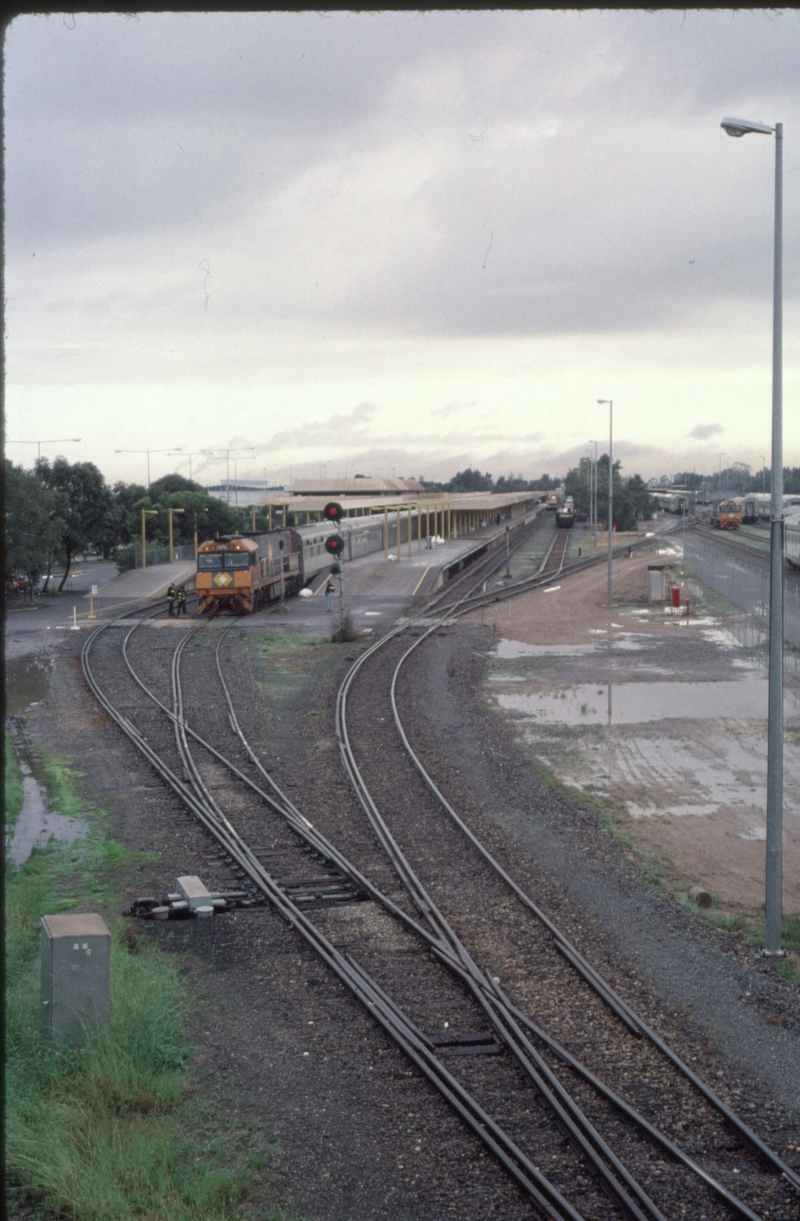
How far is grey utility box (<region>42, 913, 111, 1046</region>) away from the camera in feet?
27.4

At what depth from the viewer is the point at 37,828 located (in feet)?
52.7

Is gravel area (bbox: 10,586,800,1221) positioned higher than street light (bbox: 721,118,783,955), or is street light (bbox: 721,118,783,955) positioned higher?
street light (bbox: 721,118,783,955)

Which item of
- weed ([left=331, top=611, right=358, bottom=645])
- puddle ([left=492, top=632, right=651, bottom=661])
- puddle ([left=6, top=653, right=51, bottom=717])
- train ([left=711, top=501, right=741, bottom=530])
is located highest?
train ([left=711, top=501, right=741, bottom=530])

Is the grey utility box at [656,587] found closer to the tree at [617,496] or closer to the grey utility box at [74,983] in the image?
the grey utility box at [74,983]

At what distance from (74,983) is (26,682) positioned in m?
21.4

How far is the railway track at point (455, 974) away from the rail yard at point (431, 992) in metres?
0.03

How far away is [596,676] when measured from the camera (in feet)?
95.8

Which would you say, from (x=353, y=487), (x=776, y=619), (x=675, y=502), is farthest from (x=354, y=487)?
(x=776, y=619)

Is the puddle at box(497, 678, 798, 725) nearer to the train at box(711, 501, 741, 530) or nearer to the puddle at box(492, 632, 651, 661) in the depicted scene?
the puddle at box(492, 632, 651, 661)

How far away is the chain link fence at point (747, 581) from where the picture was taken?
36469 millimetres

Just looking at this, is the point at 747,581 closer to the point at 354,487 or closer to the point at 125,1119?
the point at 125,1119

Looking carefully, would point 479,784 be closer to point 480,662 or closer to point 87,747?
point 87,747

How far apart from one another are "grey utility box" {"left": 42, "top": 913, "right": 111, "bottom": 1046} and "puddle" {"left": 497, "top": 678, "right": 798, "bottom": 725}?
53.0 ft

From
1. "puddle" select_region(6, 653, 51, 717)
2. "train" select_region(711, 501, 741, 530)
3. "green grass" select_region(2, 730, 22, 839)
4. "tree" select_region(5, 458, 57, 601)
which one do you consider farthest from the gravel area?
"train" select_region(711, 501, 741, 530)
